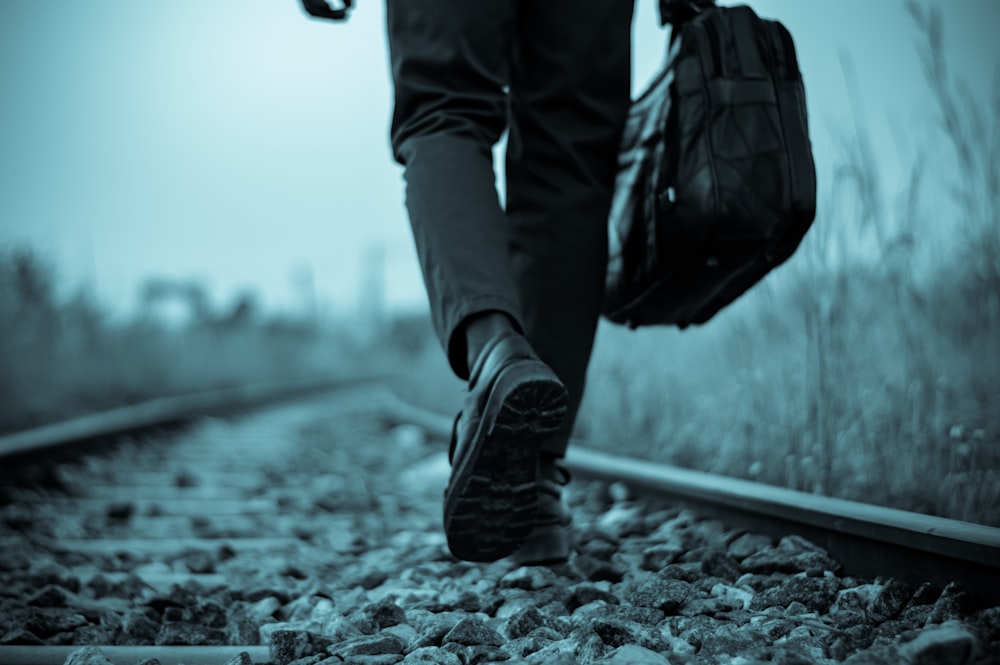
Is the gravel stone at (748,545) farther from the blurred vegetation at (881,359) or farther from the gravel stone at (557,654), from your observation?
the gravel stone at (557,654)

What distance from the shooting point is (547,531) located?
64.8 inches

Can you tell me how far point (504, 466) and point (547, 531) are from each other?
362mm

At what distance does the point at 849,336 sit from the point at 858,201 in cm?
41

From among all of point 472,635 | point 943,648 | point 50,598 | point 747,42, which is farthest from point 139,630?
point 747,42

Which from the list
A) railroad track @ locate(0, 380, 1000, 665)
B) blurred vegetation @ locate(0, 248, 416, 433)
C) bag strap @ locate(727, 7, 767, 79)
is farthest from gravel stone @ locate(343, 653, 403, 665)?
blurred vegetation @ locate(0, 248, 416, 433)

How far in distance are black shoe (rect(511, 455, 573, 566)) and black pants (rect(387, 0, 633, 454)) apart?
0.07 metres

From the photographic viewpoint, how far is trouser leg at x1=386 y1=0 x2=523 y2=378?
1.39 m

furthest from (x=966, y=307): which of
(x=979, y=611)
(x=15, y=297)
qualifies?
(x=15, y=297)

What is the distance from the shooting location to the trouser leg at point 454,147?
139 centimetres

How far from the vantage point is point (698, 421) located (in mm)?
2918

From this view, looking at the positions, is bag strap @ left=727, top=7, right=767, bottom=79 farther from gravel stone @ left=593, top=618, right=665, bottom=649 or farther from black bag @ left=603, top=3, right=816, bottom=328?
gravel stone @ left=593, top=618, right=665, bottom=649

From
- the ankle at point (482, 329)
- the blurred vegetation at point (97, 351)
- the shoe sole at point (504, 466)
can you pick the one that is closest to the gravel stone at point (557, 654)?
the shoe sole at point (504, 466)

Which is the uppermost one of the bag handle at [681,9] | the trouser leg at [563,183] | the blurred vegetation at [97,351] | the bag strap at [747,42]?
the bag handle at [681,9]

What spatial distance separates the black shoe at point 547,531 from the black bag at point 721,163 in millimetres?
404
